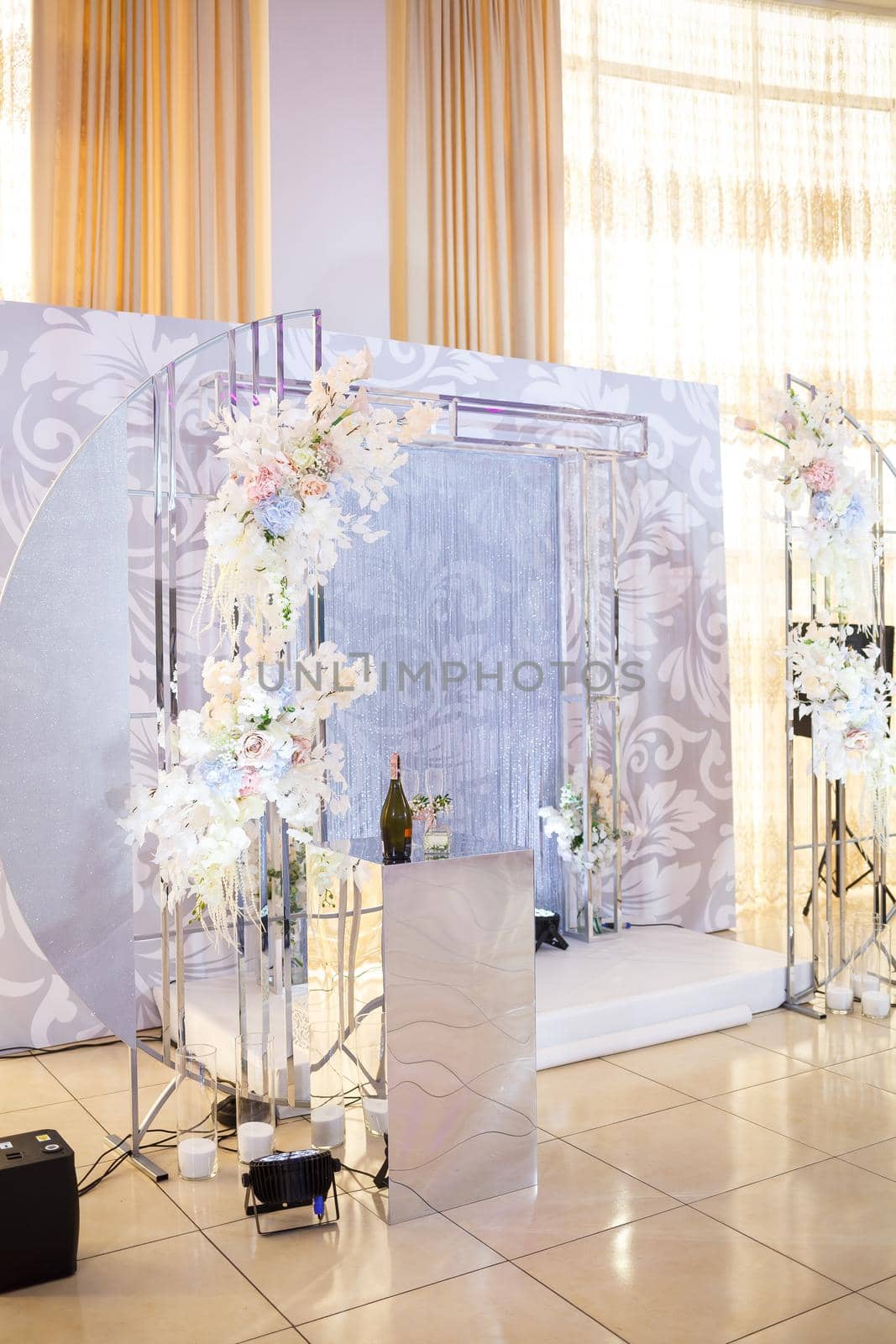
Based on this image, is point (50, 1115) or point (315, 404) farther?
point (50, 1115)

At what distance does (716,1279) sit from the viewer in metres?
2.64

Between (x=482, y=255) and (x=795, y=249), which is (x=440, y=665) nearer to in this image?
(x=482, y=255)

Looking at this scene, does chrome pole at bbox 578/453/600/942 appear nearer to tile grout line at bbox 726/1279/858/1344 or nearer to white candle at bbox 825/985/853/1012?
white candle at bbox 825/985/853/1012

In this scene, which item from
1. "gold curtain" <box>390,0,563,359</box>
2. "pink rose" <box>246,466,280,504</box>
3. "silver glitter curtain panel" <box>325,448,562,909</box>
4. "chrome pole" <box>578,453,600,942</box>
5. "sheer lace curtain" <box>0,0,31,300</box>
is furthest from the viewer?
"gold curtain" <box>390,0,563,359</box>

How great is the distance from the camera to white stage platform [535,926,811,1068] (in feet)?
13.6

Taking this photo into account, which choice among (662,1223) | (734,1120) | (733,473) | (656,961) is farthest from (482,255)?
(662,1223)

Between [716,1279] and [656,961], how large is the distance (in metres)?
2.20

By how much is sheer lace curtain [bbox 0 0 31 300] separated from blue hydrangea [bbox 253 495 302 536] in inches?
100

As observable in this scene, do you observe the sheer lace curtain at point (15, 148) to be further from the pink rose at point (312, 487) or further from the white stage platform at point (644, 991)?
the white stage platform at point (644, 991)

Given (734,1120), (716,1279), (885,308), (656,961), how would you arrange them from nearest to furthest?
(716,1279), (734,1120), (656,961), (885,308)

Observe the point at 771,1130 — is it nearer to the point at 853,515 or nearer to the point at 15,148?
the point at 853,515

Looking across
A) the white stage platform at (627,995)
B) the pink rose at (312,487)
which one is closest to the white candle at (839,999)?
the white stage platform at (627,995)

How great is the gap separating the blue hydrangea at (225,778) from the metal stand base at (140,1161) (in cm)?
106

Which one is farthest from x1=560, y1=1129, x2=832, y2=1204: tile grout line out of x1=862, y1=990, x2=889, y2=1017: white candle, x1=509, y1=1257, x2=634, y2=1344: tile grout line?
x1=862, y1=990, x2=889, y2=1017: white candle
